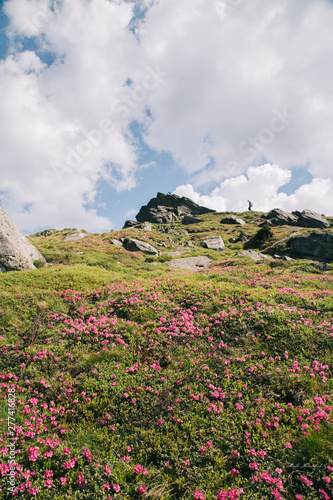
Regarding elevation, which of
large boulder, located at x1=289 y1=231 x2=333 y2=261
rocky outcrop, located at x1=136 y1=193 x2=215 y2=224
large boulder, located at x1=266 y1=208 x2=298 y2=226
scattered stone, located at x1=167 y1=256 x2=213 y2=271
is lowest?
scattered stone, located at x1=167 y1=256 x2=213 y2=271

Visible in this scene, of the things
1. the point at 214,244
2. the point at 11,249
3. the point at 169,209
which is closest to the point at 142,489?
the point at 11,249

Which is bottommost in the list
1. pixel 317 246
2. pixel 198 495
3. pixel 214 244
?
pixel 198 495

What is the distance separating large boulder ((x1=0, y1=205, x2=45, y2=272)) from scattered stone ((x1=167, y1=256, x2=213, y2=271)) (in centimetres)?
1390

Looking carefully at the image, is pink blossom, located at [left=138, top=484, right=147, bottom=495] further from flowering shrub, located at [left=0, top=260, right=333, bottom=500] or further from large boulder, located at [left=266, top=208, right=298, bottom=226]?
large boulder, located at [left=266, top=208, right=298, bottom=226]

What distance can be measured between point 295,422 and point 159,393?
334 centimetres

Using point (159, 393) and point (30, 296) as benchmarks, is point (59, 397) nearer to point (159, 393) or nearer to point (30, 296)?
point (159, 393)

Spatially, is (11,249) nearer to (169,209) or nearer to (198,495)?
(198,495)

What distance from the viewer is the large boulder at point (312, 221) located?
6291 cm

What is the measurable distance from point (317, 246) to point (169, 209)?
118m

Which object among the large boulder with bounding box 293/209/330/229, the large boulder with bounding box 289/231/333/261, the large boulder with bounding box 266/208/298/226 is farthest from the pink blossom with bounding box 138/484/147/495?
the large boulder with bounding box 266/208/298/226

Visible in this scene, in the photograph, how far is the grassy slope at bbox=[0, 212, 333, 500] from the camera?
4.71 m

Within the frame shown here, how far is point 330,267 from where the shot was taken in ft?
77.7

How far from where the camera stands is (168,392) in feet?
21.7
